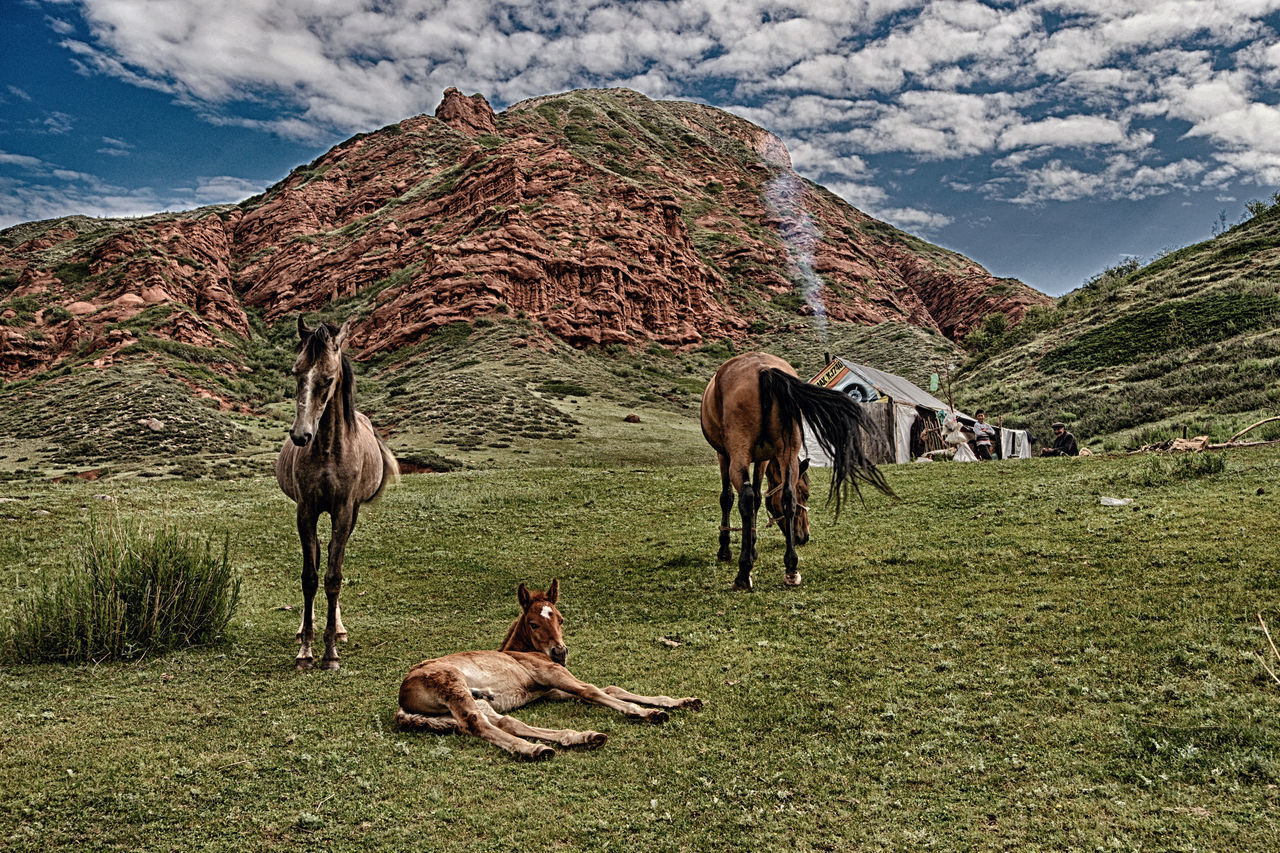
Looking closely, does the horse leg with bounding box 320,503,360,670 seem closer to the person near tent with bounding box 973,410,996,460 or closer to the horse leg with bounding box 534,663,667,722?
the horse leg with bounding box 534,663,667,722

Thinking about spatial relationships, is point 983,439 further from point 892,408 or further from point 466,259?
point 466,259

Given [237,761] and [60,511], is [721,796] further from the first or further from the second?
[60,511]

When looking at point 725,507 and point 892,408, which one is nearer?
point 725,507

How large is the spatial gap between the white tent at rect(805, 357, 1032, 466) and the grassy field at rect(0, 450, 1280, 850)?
13.7 metres

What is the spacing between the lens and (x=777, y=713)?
16.9ft

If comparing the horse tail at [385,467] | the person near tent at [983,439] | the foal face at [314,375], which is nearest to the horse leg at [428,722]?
the foal face at [314,375]

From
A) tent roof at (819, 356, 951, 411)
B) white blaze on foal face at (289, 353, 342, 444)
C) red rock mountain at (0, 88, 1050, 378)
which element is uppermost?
red rock mountain at (0, 88, 1050, 378)

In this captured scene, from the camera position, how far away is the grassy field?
3674 mm

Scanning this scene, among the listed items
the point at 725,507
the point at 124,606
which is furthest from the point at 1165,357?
the point at 124,606

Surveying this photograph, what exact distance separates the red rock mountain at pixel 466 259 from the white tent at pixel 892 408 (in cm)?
4119

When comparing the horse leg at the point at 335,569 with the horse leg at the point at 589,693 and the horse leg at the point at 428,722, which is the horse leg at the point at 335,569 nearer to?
the horse leg at the point at 428,722

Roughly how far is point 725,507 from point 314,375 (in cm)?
630

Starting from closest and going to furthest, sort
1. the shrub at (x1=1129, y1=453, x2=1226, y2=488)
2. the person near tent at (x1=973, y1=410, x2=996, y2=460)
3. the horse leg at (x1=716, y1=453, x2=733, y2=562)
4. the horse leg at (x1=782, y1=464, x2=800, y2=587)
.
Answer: the horse leg at (x1=782, y1=464, x2=800, y2=587) → the horse leg at (x1=716, y1=453, x2=733, y2=562) → the shrub at (x1=1129, y1=453, x2=1226, y2=488) → the person near tent at (x1=973, y1=410, x2=996, y2=460)

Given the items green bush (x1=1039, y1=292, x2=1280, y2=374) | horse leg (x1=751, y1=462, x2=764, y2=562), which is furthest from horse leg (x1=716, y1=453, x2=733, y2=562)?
green bush (x1=1039, y1=292, x2=1280, y2=374)
